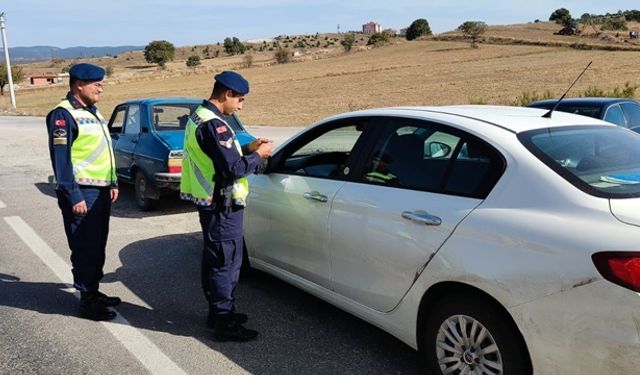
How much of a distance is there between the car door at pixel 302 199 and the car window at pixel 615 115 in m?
5.98

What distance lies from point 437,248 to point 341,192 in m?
0.90

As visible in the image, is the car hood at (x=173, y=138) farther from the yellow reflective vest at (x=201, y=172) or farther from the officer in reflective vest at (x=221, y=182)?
the yellow reflective vest at (x=201, y=172)

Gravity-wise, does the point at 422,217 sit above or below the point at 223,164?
below

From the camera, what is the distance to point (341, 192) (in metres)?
3.71

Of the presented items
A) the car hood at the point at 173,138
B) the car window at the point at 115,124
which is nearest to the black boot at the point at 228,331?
the car hood at the point at 173,138

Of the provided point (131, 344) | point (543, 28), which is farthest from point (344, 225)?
point (543, 28)

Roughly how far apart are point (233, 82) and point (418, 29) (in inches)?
5103

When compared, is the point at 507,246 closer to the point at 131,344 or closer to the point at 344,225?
the point at 344,225

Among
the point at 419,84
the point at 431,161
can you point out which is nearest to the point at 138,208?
the point at 431,161

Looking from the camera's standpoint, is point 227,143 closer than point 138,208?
Yes

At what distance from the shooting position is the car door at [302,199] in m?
3.86

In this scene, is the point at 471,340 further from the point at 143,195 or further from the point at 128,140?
the point at 128,140

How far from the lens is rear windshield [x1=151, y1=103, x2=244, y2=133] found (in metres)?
8.38

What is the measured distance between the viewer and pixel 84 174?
422cm
